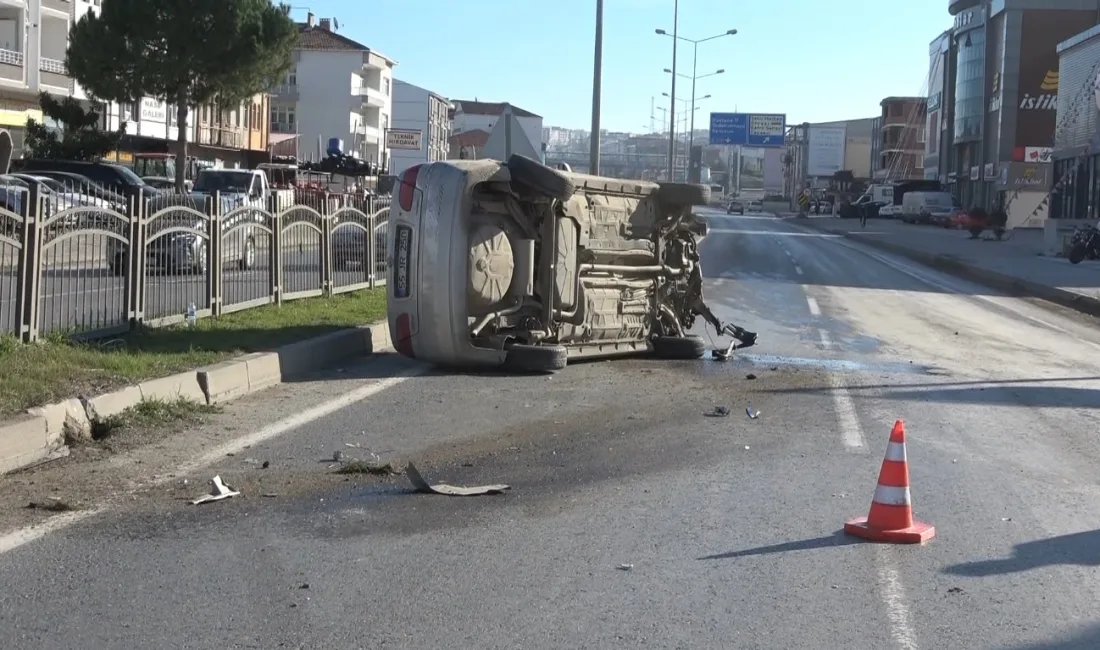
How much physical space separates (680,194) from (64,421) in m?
7.00

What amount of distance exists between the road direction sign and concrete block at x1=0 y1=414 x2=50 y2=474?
90.8m

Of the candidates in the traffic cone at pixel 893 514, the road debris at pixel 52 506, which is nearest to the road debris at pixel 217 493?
the road debris at pixel 52 506

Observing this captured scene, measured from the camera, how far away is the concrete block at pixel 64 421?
778cm

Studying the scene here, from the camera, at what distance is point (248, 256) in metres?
14.3

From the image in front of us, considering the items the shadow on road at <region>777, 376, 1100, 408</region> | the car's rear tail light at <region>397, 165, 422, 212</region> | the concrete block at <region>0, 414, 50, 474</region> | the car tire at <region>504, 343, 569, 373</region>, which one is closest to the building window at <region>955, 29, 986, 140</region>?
the shadow on road at <region>777, 376, 1100, 408</region>

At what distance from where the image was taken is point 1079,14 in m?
80.9

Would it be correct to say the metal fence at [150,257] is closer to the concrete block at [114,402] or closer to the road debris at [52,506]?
the concrete block at [114,402]

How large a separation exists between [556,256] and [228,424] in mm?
3812

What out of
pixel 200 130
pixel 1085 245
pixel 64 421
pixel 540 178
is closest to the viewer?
pixel 64 421

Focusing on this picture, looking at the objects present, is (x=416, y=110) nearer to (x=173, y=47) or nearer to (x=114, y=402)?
(x=173, y=47)

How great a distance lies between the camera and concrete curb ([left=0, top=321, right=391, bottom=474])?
7.50m

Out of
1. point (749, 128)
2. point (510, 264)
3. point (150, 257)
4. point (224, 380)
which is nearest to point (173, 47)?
point (150, 257)

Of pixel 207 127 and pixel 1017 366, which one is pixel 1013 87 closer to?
pixel 207 127

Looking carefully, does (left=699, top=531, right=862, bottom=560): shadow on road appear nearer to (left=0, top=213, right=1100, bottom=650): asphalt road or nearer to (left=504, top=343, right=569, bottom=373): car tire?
(left=0, top=213, right=1100, bottom=650): asphalt road
